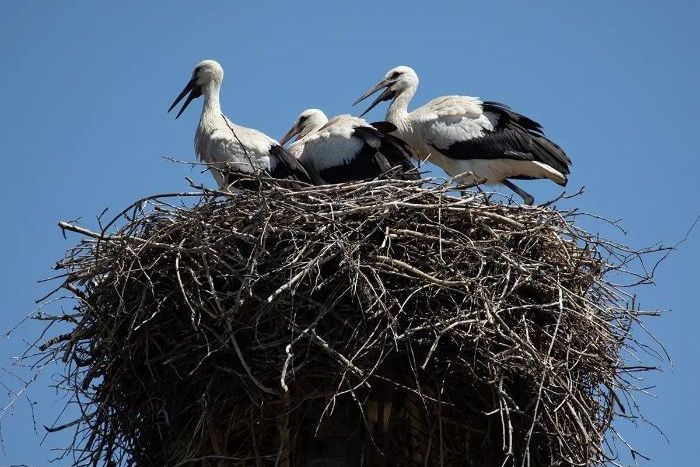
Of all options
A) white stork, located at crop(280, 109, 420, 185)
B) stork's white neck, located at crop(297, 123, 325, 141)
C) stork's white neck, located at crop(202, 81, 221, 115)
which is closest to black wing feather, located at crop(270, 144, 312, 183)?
white stork, located at crop(280, 109, 420, 185)

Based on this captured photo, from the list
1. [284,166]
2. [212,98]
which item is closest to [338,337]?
[284,166]

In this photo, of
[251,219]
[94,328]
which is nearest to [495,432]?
[251,219]

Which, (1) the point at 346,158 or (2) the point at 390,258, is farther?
(1) the point at 346,158

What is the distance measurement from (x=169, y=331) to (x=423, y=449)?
1624 mm

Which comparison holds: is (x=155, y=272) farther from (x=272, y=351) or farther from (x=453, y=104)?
(x=453, y=104)

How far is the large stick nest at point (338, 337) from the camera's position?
8.37 metres

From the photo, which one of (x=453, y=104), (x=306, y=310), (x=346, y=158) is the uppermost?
(x=453, y=104)

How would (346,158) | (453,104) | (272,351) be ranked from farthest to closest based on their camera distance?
(453,104) → (346,158) → (272,351)

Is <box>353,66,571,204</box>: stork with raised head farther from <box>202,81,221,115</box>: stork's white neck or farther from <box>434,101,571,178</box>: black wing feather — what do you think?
<box>202,81,221,115</box>: stork's white neck

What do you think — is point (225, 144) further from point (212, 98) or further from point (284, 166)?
point (212, 98)

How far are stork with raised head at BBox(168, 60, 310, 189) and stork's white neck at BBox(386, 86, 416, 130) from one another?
1189 mm

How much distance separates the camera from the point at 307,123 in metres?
12.2

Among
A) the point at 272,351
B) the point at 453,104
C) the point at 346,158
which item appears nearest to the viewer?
the point at 272,351

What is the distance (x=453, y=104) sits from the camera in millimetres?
11625
